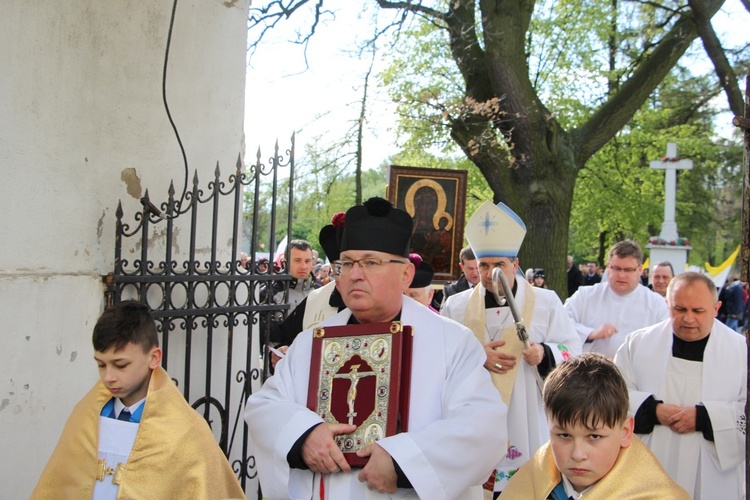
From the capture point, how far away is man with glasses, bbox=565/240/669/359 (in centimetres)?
705

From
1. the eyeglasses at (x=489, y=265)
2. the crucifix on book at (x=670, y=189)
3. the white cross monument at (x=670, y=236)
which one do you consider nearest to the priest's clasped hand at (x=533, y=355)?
the eyeglasses at (x=489, y=265)

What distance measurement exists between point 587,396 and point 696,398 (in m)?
2.10

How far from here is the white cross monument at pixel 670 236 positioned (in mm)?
21469

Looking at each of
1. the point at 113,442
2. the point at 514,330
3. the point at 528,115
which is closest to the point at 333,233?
the point at 113,442

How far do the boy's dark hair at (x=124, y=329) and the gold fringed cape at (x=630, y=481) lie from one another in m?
1.70

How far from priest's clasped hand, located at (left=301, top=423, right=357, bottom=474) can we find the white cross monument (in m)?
19.0

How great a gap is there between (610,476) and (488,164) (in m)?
11.5

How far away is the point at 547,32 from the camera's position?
21.3m

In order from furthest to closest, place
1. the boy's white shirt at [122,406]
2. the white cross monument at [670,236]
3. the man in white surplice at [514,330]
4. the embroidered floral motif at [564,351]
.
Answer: the white cross monument at [670,236] → the man in white surplice at [514,330] → the embroidered floral motif at [564,351] → the boy's white shirt at [122,406]

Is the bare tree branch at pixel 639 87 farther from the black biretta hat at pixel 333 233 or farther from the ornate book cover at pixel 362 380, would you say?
the ornate book cover at pixel 362 380

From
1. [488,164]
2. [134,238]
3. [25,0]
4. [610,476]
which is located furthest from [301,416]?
[488,164]

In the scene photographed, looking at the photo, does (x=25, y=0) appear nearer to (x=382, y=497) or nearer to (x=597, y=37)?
(x=382, y=497)

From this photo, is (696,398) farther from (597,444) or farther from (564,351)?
(597,444)

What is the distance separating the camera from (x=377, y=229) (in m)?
3.37
